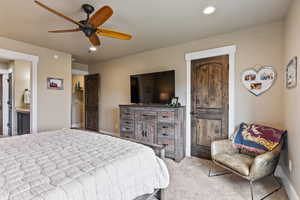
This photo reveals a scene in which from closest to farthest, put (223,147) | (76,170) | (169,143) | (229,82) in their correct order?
1. (76,170)
2. (223,147)
3. (229,82)
4. (169,143)

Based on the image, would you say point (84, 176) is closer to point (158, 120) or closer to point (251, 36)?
point (158, 120)

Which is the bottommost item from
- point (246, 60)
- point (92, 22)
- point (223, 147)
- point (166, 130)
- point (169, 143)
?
point (169, 143)

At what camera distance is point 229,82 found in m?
2.82

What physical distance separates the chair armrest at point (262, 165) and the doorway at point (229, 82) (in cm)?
88

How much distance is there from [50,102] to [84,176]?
3.50 m

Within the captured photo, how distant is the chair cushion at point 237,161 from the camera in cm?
192

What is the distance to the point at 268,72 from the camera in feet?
8.18

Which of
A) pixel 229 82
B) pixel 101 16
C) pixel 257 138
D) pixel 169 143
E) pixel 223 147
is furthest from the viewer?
pixel 169 143

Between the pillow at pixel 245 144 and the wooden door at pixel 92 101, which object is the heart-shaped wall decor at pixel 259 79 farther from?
the wooden door at pixel 92 101

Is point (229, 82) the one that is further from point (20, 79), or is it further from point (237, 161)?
point (20, 79)

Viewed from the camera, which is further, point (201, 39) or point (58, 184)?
point (201, 39)

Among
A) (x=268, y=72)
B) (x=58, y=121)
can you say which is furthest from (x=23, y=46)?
(x=268, y=72)

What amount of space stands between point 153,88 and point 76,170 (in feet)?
8.66

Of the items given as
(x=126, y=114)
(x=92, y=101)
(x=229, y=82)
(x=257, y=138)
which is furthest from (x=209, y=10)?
(x=92, y=101)
